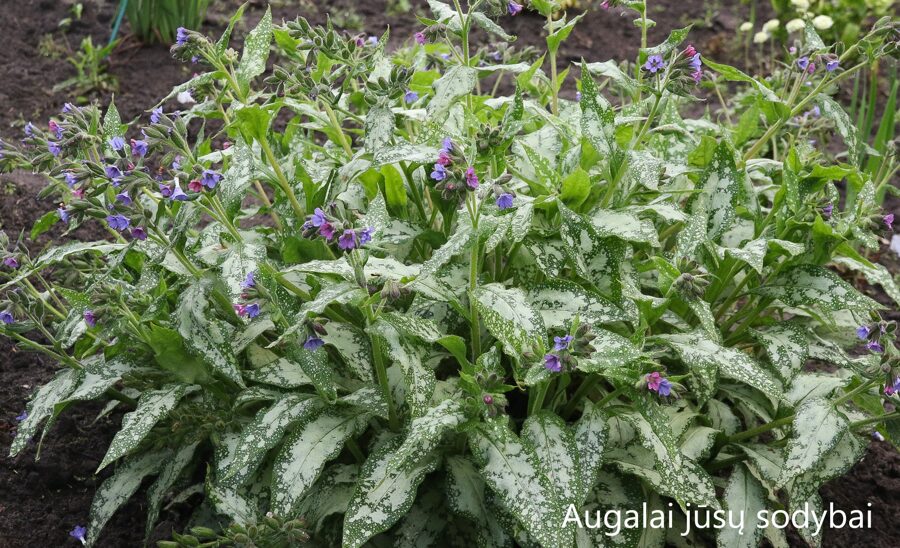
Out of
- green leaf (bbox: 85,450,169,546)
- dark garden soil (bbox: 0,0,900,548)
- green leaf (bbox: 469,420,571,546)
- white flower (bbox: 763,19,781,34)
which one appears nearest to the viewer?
green leaf (bbox: 469,420,571,546)

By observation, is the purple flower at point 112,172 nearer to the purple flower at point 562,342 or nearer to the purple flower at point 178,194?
the purple flower at point 178,194

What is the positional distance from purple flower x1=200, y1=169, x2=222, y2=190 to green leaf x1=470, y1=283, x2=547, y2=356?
0.67m

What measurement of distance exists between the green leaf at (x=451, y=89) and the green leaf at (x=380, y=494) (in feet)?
2.90

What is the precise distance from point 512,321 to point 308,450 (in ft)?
2.01

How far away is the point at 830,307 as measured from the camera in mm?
2434

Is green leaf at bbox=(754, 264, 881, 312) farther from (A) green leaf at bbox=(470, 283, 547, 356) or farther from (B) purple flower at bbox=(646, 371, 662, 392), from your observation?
(A) green leaf at bbox=(470, 283, 547, 356)

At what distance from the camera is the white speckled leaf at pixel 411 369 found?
2158 mm

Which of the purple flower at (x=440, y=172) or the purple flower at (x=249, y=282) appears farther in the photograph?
the purple flower at (x=249, y=282)

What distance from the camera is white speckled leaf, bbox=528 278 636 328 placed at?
222 cm

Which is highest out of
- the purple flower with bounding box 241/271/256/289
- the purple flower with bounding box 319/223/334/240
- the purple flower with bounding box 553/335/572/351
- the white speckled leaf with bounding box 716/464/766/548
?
the purple flower with bounding box 319/223/334/240

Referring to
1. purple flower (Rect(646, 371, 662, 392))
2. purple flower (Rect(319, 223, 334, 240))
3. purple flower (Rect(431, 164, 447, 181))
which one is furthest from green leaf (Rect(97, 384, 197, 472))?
purple flower (Rect(646, 371, 662, 392))

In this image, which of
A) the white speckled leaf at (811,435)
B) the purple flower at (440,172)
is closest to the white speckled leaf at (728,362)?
the white speckled leaf at (811,435)

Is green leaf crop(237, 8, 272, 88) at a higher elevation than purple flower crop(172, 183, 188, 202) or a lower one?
higher

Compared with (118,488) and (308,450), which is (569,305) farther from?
(118,488)
